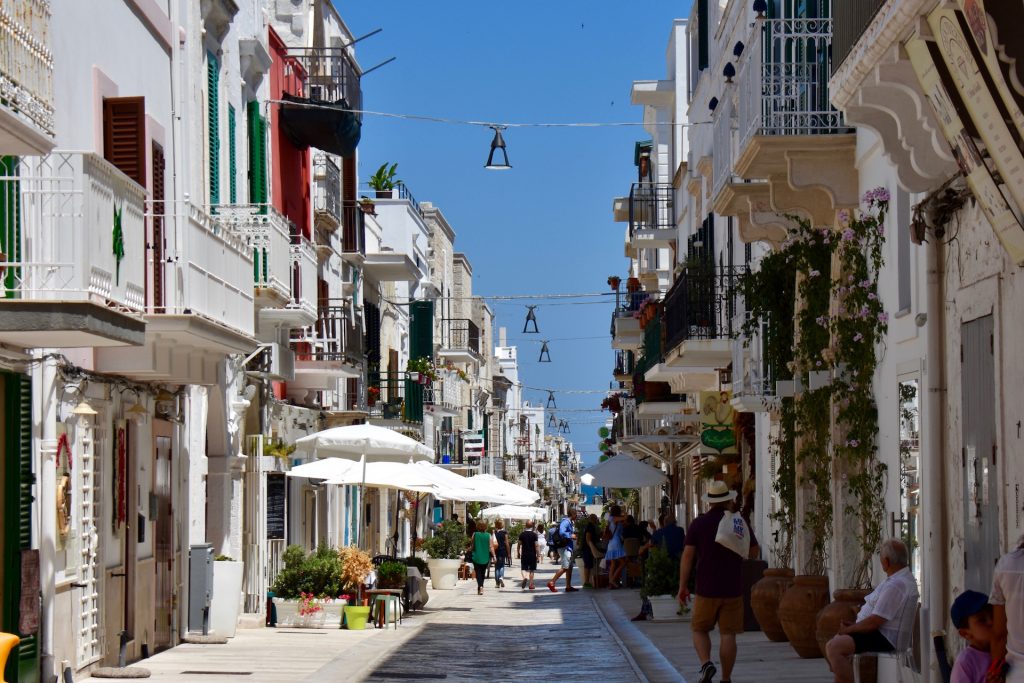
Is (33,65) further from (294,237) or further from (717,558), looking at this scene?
(294,237)

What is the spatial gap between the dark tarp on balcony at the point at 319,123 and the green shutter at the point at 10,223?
14432 millimetres

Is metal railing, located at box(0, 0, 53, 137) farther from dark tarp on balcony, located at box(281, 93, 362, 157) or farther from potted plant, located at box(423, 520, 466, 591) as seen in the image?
potted plant, located at box(423, 520, 466, 591)

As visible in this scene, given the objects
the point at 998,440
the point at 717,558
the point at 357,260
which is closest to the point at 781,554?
the point at 717,558

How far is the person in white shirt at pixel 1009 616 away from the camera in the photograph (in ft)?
28.0

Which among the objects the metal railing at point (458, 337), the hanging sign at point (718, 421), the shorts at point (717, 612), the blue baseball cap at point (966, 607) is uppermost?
the metal railing at point (458, 337)

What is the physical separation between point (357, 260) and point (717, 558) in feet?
73.4

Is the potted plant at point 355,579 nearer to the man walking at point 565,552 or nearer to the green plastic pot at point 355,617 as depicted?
the green plastic pot at point 355,617

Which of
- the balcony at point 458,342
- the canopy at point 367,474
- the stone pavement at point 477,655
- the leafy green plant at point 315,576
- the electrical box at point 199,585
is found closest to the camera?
the stone pavement at point 477,655

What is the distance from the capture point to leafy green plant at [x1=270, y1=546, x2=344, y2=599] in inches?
938

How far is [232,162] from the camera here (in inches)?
944

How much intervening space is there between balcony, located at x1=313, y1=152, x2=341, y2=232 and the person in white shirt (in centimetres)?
2434

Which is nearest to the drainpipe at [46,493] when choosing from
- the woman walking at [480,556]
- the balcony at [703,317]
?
the balcony at [703,317]

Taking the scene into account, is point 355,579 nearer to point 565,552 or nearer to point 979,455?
point 979,455

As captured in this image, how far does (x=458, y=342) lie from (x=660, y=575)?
47326mm
